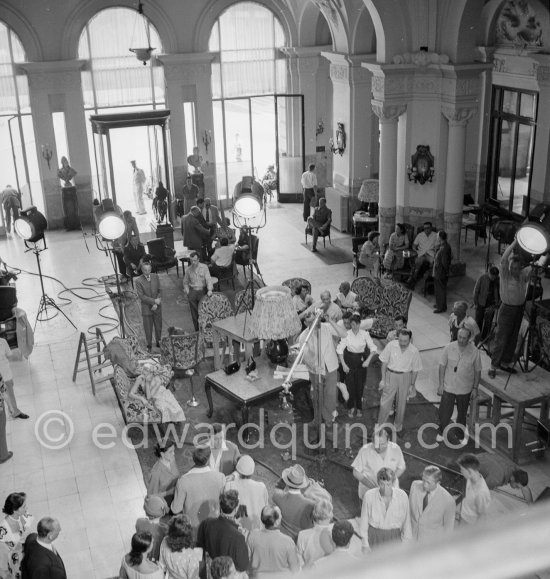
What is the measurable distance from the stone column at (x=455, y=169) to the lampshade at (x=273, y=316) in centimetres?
737

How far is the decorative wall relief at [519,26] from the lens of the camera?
1448cm

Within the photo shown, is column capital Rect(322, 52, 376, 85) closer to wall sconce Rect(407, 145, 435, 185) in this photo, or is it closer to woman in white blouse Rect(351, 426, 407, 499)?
wall sconce Rect(407, 145, 435, 185)

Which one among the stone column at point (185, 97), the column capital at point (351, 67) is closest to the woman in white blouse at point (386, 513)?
the column capital at point (351, 67)

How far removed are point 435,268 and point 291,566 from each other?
742cm

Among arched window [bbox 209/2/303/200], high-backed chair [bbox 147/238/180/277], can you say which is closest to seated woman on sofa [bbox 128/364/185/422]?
high-backed chair [bbox 147/238/180/277]

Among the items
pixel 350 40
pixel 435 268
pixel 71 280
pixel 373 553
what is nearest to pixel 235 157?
pixel 350 40

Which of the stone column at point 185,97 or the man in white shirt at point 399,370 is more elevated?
the stone column at point 185,97

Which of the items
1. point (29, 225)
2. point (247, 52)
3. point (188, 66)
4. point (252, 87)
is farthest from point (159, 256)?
point (247, 52)

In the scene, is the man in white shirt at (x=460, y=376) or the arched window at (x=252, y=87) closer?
the man in white shirt at (x=460, y=376)

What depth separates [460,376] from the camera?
25.9 feet

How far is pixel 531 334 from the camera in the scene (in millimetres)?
9070

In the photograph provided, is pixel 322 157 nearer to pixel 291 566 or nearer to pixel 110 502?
pixel 110 502

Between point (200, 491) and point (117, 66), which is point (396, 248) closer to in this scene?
point (200, 491)

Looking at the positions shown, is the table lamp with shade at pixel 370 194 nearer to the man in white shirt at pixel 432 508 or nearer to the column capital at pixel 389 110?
the column capital at pixel 389 110
